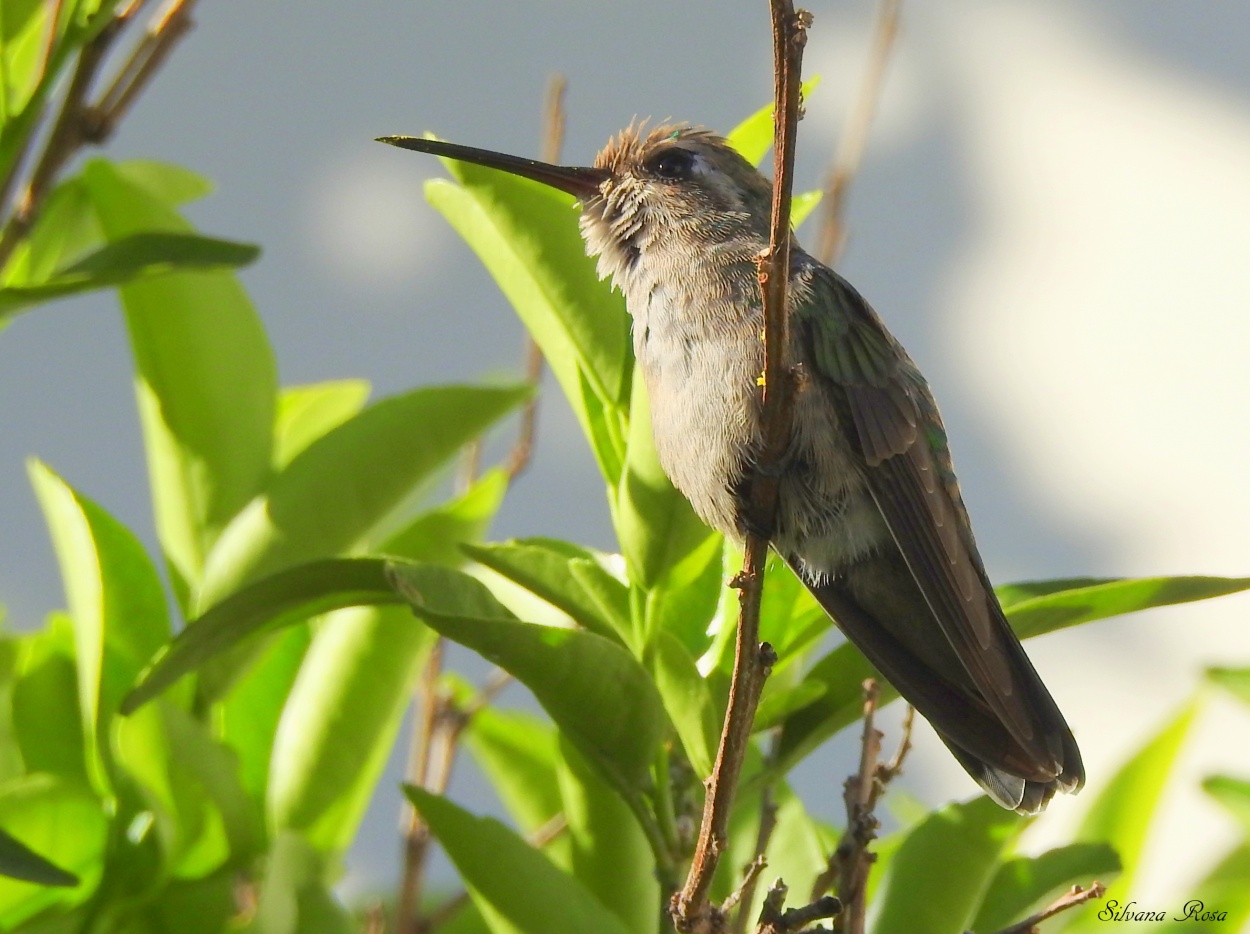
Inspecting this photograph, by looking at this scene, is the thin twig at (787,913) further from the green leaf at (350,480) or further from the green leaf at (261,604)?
the green leaf at (350,480)

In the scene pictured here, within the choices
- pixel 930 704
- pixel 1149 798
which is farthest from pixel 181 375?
pixel 1149 798

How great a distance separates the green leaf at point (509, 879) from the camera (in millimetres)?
2078

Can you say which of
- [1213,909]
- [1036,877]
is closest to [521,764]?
[1036,877]

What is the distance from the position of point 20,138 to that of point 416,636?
1.17 meters

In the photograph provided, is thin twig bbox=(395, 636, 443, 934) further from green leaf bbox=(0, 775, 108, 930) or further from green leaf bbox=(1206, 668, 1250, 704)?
green leaf bbox=(1206, 668, 1250, 704)

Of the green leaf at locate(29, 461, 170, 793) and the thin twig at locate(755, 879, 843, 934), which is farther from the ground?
the green leaf at locate(29, 461, 170, 793)

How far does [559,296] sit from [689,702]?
0.80 meters

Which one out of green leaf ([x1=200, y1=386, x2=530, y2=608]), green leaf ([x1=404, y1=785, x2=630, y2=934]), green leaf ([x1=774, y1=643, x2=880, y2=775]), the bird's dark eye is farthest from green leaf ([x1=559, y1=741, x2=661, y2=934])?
the bird's dark eye

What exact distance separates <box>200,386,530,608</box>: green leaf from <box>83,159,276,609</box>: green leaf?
0.32ft

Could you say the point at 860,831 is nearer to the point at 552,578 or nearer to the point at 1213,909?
the point at 552,578

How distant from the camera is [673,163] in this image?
342 cm

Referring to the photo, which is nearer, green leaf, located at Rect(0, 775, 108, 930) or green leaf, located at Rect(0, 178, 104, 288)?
green leaf, located at Rect(0, 775, 108, 930)

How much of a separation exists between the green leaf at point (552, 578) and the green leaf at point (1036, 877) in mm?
838

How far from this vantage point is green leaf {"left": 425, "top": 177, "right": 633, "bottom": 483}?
2561mm
